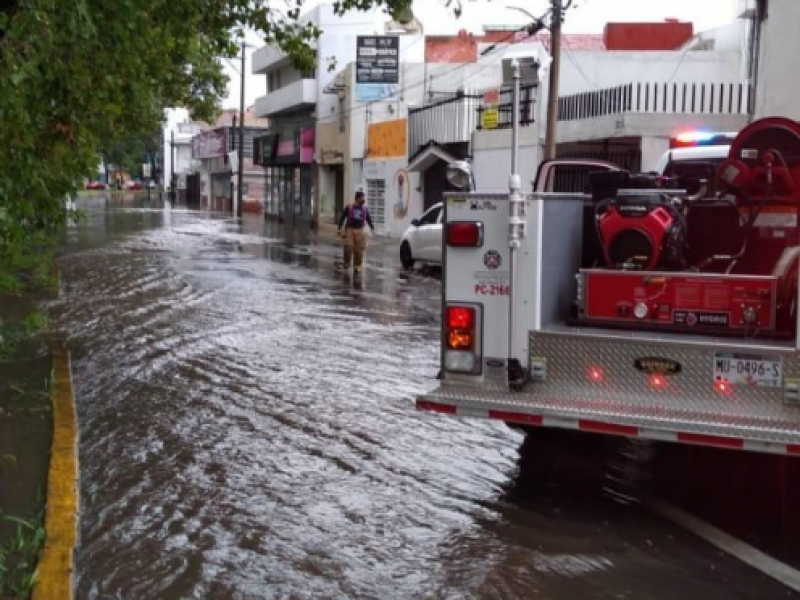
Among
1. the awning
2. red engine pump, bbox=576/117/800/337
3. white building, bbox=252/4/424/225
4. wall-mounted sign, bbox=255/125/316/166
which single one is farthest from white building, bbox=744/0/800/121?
wall-mounted sign, bbox=255/125/316/166

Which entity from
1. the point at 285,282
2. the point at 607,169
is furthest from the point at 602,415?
the point at 285,282

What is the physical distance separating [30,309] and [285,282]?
5.87 meters

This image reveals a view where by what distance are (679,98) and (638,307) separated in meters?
16.5

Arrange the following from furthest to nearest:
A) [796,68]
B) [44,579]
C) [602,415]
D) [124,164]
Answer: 1. [124,164]
2. [796,68]
3. [602,415]
4. [44,579]

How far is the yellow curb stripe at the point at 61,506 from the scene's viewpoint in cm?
450

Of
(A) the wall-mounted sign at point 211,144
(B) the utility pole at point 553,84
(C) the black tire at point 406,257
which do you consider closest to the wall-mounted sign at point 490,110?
(B) the utility pole at point 553,84

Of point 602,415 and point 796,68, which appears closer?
point 602,415

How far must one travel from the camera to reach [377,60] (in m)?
37.2

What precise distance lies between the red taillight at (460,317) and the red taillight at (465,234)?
1.21 feet

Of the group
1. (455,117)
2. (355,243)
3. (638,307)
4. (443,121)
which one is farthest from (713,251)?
(443,121)

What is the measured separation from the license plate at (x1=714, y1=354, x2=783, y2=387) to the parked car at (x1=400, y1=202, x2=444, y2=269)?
16112 millimetres

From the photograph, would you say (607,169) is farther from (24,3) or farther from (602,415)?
(24,3)

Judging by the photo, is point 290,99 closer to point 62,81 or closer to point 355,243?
point 355,243

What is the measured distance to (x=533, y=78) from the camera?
5.85m
